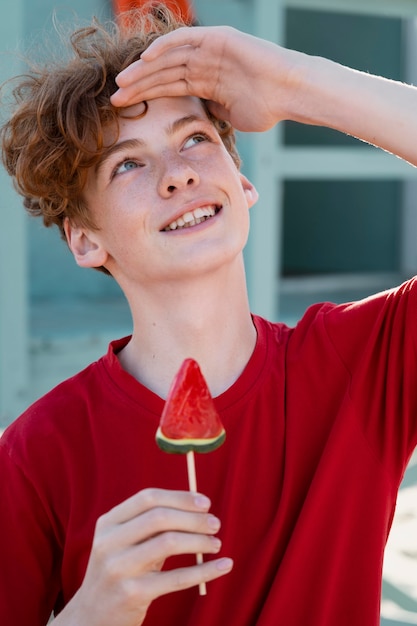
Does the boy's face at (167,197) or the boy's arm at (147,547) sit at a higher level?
the boy's face at (167,197)

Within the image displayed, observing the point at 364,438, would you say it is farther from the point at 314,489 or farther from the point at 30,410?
the point at 30,410

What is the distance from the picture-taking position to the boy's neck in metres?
2.09

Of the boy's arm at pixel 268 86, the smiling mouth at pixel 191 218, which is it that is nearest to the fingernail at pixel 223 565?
the smiling mouth at pixel 191 218

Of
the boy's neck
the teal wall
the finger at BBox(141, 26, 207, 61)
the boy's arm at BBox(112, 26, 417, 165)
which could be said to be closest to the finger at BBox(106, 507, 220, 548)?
the boy's neck

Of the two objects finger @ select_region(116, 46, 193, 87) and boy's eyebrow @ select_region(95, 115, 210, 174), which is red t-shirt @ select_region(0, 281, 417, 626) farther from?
finger @ select_region(116, 46, 193, 87)

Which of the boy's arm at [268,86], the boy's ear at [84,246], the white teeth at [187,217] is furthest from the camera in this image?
the boy's ear at [84,246]

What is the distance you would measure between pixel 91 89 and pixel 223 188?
42cm

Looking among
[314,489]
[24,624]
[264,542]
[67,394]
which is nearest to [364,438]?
[314,489]

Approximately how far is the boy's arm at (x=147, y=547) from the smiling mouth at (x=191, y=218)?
737 millimetres

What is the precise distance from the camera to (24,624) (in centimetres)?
203

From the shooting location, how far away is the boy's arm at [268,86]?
195 cm

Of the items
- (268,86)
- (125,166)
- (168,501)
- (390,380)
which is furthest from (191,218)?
(168,501)

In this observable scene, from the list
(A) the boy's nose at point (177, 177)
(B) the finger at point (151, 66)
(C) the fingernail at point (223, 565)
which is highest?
(B) the finger at point (151, 66)

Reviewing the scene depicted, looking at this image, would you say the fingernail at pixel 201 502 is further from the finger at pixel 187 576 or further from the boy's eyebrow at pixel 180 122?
the boy's eyebrow at pixel 180 122
